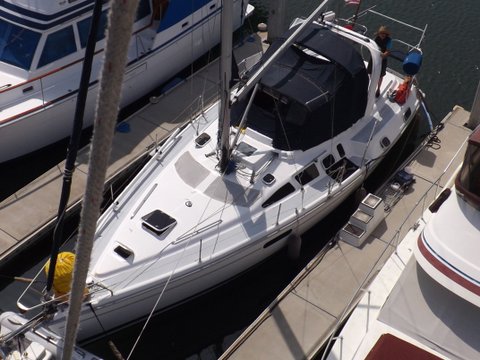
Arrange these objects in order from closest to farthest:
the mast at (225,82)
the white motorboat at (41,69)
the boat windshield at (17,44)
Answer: the mast at (225,82) < the white motorboat at (41,69) < the boat windshield at (17,44)

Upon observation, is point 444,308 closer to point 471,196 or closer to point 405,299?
point 405,299

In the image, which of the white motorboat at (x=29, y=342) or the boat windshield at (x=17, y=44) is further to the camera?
the boat windshield at (x=17, y=44)

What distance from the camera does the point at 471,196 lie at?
939cm

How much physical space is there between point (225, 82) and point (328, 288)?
416 cm

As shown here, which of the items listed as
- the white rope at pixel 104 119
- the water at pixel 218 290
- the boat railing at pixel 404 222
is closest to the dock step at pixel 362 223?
the boat railing at pixel 404 222

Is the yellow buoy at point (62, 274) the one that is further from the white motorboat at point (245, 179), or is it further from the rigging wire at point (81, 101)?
the rigging wire at point (81, 101)

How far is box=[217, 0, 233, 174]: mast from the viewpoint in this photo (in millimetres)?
10023

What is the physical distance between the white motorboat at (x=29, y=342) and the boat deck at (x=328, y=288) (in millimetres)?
2683

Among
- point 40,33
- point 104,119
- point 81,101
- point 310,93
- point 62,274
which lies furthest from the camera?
point 40,33

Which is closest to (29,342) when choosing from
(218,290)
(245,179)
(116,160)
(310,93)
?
(218,290)

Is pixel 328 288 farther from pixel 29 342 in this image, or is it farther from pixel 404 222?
pixel 29 342

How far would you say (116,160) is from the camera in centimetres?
1384

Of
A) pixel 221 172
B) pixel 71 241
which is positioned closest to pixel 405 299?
pixel 221 172

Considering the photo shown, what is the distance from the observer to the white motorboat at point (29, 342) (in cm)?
922
